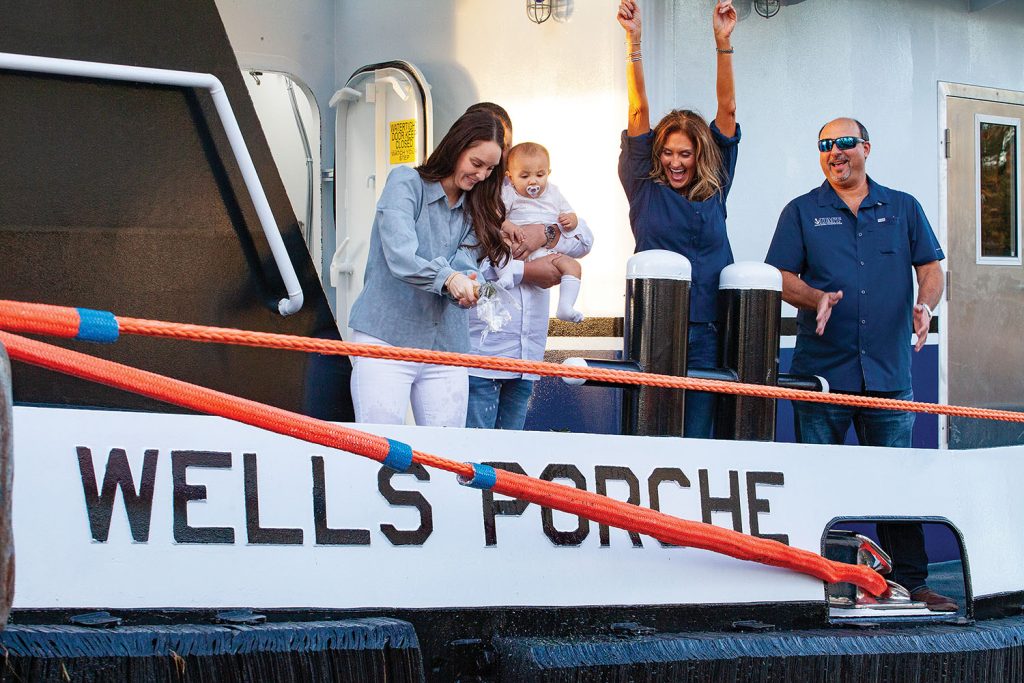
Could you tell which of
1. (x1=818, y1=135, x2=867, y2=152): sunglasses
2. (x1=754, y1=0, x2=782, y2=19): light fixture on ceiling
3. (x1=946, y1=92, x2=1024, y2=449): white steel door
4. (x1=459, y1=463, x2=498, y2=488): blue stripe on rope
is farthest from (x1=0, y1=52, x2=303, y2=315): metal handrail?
(x1=946, y1=92, x2=1024, y2=449): white steel door

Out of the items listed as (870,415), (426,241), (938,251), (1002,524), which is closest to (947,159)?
(938,251)

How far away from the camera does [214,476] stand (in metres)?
2.49

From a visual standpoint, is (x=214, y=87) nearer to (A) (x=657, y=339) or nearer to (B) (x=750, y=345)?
(A) (x=657, y=339)

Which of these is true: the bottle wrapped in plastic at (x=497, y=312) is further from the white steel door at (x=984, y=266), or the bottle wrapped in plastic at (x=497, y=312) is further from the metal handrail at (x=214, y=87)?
the white steel door at (x=984, y=266)

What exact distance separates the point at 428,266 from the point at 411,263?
0.05m

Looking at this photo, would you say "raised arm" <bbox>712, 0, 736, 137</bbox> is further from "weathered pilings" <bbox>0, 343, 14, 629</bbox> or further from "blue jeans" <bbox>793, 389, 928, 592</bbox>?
"weathered pilings" <bbox>0, 343, 14, 629</bbox>

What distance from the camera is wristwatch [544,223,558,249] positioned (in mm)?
4422

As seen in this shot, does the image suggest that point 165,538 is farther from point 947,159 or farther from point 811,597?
point 947,159

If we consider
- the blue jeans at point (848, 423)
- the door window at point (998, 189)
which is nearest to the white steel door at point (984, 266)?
the door window at point (998, 189)

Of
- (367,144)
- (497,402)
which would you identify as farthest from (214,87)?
(367,144)

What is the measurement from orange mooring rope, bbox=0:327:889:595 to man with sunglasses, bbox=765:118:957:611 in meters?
1.12

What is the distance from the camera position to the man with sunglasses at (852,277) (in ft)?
13.7

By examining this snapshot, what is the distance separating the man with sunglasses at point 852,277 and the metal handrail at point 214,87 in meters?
1.98

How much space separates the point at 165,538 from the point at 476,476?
0.64m
